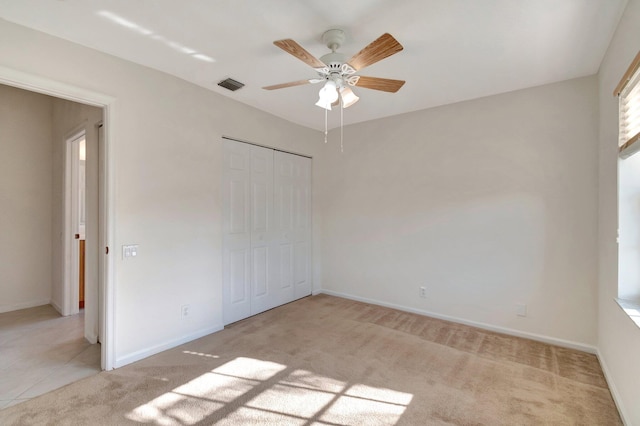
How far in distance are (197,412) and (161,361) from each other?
86cm

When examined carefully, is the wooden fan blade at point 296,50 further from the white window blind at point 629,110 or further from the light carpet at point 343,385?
the light carpet at point 343,385

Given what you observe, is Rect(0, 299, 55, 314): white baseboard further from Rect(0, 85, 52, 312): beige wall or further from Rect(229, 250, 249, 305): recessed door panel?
Rect(229, 250, 249, 305): recessed door panel

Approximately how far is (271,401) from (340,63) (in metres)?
2.49

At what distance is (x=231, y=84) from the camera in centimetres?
299

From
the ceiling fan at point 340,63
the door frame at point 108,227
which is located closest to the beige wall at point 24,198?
the door frame at point 108,227

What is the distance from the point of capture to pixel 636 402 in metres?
1.63

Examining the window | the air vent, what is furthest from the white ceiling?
the window

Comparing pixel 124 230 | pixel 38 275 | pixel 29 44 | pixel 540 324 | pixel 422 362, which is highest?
pixel 29 44

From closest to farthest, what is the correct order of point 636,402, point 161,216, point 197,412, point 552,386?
point 636,402, point 197,412, point 552,386, point 161,216

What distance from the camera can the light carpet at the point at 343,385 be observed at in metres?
1.88

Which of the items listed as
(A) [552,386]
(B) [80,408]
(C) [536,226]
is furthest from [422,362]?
(B) [80,408]

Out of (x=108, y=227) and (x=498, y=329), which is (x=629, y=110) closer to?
(x=498, y=329)

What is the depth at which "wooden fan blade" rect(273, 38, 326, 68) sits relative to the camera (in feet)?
5.63

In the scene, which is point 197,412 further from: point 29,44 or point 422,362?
point 29,44
